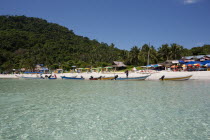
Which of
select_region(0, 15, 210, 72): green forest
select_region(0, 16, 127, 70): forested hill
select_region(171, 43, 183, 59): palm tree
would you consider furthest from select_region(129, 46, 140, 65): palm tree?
select_region(171, 43, 183, 59): palm tree

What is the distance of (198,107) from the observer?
860 cm

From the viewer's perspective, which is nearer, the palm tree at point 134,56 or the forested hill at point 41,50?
the palm tree at point 134,56

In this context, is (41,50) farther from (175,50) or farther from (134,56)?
(175,50)

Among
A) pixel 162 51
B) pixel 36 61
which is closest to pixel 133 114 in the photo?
pixel 162 51

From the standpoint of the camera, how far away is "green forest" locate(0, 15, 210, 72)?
61800mm

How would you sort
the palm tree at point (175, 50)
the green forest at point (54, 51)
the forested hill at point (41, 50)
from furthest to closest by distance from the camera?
1. the forested hill at point (41, 50)
2. the green forest at point (54, 51)
3. the palm tree at point (175, 50)

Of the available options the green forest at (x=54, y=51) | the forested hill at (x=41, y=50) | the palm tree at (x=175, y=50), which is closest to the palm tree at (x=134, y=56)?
the green forest at (x=54, y=51)

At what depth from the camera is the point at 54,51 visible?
102m

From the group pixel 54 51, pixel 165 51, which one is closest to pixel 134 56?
pixel 165 51

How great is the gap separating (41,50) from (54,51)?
7569 millimetres

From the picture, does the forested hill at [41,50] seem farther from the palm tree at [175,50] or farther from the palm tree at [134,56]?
the palm tree at [175,50]

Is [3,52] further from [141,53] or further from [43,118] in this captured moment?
[43,118]

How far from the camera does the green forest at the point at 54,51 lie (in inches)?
2433

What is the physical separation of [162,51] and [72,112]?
54.4 meters
